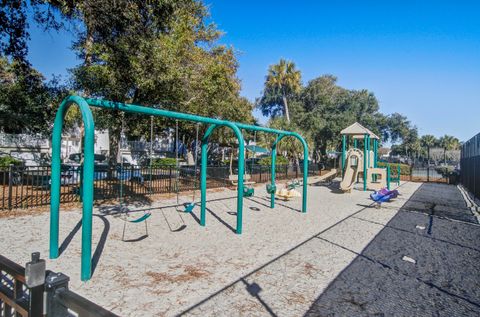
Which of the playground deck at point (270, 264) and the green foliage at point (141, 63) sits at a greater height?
the green foliage at point (141, 63)

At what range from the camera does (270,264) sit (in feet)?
15.3

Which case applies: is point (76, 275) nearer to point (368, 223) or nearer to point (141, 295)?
point (141, 295)

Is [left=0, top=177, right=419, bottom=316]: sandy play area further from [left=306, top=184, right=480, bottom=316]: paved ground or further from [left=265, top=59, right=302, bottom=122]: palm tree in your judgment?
[left=265, top=59, right=302, bottom=122]: palm tree

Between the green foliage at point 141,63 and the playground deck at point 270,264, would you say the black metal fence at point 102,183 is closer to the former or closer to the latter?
the playground deck at point 270,264

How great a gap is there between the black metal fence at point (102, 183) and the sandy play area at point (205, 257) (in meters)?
1.45

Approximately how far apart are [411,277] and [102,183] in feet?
41.9

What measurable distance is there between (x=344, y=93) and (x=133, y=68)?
38.6 metres

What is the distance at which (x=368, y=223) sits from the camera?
7918mm

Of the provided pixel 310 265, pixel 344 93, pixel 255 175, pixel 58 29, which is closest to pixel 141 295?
pixel 310 265

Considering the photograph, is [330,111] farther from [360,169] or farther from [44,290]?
[44,290]

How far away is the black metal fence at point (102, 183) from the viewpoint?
27.8 ft

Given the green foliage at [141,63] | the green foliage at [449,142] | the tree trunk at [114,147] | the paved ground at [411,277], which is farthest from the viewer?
the green foliage at [449,142]

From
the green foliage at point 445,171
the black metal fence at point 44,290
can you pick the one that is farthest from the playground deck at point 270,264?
the green foliage at point 445,171

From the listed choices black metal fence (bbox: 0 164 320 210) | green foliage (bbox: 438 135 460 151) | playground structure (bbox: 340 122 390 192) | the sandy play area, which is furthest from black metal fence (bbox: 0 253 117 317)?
green foliage (bbox: 438 135 460 151)
